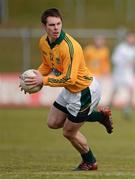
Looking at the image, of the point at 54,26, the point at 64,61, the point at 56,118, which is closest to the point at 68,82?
the point at 64,61

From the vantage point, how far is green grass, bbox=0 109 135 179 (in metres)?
12.1

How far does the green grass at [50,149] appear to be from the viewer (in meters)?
12.1

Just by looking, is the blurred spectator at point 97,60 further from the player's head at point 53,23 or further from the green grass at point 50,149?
the player's head at point 53,23

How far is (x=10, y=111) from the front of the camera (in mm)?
28859

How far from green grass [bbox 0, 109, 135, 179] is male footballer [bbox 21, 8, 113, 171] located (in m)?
0.66

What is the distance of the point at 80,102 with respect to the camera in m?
12.5

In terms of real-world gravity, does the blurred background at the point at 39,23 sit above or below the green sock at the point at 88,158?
below

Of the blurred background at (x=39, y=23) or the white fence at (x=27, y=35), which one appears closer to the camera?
the white fence at (x=27, y=35)

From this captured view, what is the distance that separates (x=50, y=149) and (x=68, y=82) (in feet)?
20.9

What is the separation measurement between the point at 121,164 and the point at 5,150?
4.15 m

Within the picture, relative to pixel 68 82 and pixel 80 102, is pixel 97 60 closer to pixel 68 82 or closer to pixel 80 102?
pixel 80 102

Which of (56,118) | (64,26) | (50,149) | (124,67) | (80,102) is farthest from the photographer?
(64,26)

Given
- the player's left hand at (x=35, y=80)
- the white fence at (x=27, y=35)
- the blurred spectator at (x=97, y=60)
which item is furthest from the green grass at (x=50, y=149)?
the white fence at (x=27, y=35)

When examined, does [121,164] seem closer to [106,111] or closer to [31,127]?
[106,111]
